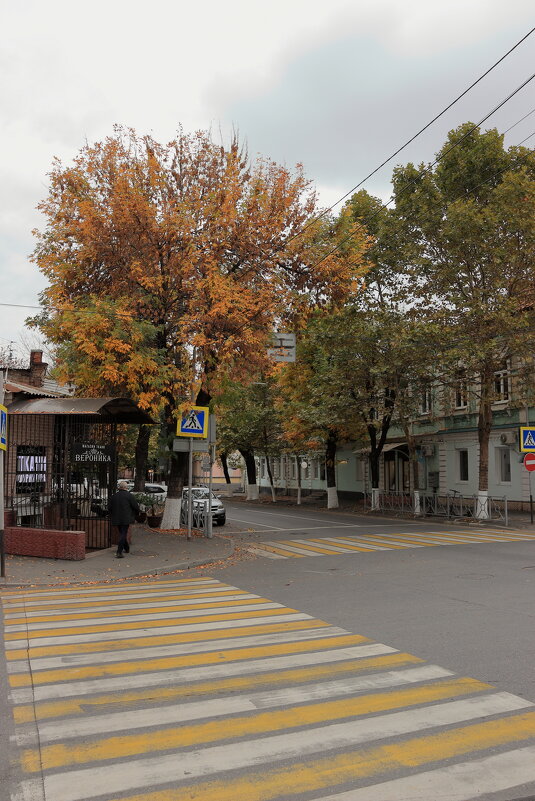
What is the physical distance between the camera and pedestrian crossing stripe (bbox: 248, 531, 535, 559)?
58.2 ft

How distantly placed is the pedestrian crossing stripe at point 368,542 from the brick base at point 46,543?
15.4 ft

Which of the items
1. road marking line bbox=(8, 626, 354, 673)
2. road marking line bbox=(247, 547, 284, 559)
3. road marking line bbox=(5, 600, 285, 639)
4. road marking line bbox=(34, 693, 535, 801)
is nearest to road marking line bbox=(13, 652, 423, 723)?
road marking line bbox=(8, 626, 354, 673)

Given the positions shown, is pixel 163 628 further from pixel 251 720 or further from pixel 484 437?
pixel 484 437

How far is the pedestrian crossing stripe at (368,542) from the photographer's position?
58.2 feet

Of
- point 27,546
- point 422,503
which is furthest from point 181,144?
point 422,503

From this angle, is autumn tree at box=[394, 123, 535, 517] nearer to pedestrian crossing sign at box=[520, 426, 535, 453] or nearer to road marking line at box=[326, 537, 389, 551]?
pedestrian crossing sign at box=[520, 426, 535, 453]

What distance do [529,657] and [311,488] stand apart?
52.4 meters

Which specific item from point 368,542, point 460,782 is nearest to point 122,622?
point 460,782

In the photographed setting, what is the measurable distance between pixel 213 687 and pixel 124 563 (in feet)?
29.3

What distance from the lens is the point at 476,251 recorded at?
1024 inches

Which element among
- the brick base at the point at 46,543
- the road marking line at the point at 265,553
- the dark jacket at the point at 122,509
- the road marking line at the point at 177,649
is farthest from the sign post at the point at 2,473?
the road marking line at the point at 265,553

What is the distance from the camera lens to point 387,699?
5.57m

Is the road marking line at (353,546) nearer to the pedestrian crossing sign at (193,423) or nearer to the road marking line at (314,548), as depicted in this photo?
the road marking line at (314,548)

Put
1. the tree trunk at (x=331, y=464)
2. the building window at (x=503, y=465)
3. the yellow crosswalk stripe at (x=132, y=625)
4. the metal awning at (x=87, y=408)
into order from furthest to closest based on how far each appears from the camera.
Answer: the tree trunk at (x=331, y=464) < the building window at (x=503, y=465) < the metal awning at (x=87, y=408) < the yellow crosswalk stripe at (x=132, y=625)
